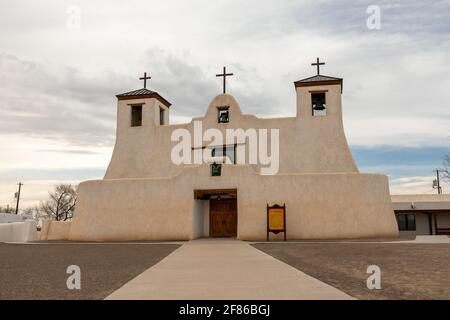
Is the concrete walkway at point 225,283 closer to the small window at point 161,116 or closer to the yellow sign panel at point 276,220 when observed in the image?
the yellow sign panel at point 276,220

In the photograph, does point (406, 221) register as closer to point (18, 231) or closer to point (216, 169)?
point (216, 169)

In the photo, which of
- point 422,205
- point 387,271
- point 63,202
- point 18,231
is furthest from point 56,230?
point 63,202

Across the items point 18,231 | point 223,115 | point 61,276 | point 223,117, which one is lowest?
point 18,231

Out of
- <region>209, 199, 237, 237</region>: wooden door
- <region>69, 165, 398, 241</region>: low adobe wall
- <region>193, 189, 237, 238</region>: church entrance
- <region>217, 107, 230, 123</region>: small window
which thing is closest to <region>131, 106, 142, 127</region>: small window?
<region>217, 107, 230, 123</region>: small window

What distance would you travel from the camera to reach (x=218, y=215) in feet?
87.3

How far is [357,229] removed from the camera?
73.6 ft

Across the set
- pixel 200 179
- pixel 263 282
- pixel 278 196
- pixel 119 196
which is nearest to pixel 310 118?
pixel 278 196

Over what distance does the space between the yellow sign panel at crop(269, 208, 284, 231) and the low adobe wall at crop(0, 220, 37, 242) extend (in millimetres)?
16756

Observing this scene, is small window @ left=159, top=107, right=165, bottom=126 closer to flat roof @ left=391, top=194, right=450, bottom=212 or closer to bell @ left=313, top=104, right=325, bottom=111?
bell @ left=313, top=104, right=325, bottom=111

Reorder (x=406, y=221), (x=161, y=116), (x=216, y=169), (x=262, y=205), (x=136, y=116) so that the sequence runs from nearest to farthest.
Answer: (x=262, y=205) → (x=216, y=169) → (x=136, y=116) → (x=161, y=116) → (x=406, y=221)

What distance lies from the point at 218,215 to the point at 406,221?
1824 centimetres

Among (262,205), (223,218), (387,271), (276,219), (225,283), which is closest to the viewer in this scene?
(225,283)
